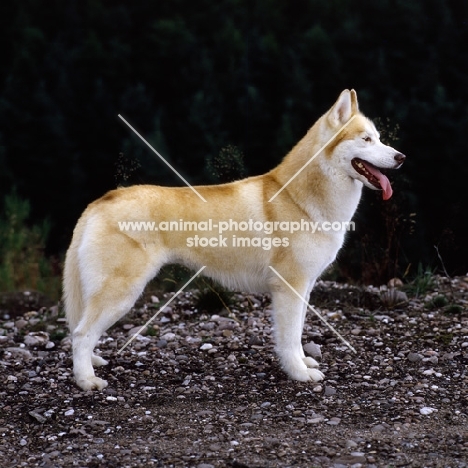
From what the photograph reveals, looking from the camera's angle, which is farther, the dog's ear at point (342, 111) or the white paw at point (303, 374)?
the white paw at point (303, 374)

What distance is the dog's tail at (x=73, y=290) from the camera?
4730mm

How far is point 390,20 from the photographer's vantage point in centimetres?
815

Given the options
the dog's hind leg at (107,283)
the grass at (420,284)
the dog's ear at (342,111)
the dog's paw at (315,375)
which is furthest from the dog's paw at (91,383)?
the grass at (420,284)

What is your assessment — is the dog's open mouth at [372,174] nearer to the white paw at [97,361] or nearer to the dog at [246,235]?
the dog at [246,235]

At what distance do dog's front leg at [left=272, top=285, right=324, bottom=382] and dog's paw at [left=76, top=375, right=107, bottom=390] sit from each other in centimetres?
114

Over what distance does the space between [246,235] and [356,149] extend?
0.89 meters

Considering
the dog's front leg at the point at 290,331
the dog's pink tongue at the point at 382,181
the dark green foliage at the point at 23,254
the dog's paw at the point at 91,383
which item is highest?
the dog's pink tongue at the point at 382,181

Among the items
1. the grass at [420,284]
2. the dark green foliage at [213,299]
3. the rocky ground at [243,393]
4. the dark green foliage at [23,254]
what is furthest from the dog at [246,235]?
the dark green foliage at [23,254]

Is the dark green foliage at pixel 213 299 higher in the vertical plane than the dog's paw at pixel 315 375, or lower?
lower

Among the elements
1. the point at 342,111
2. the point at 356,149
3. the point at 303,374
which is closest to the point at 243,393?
the point at 303,374

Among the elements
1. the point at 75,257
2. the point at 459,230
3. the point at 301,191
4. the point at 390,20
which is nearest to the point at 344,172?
the point at 301,191

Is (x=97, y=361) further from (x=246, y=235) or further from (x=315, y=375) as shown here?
(x=315, y=375)

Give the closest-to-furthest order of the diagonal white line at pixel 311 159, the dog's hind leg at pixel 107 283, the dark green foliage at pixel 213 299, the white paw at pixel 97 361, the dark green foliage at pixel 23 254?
1. the dog's hind leg at pixel 107 283
2. the diagonal white line at pixel 311 159
3. the white paw at pixel 97 361
4. the dark green foliage at pixel 213 299
5. the dark green foliage at pixel 23 254

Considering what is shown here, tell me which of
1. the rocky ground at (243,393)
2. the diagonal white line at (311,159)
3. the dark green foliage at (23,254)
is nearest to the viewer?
the rocky ground at (243,393)
